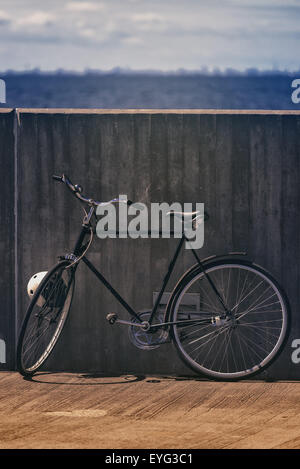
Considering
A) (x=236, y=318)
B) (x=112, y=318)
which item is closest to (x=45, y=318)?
(x=112, y=318)

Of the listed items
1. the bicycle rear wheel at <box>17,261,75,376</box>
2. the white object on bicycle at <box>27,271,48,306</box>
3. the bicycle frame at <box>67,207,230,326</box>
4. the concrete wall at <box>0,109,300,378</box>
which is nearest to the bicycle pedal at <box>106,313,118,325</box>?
the bicycle frame at <box>67,207,230,326</box>

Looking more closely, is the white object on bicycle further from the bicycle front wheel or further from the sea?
the sea

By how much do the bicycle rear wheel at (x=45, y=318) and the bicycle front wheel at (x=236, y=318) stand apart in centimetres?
96

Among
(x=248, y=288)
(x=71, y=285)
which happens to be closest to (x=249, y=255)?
(x=248, y=288)

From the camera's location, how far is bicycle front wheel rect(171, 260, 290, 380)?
6.08 meters

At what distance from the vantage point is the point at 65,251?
6277 millimetres

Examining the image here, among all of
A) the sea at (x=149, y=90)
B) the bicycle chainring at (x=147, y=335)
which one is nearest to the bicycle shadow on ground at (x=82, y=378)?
the bicycle chainring at (x=147, y=335)

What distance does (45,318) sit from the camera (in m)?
6.05

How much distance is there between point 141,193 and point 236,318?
1.30 m

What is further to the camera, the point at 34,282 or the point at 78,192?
the point at 34,282

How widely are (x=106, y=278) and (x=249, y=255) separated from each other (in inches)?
47.8

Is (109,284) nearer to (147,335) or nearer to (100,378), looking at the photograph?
(147,335)

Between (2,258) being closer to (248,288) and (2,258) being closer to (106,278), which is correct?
(106,278)

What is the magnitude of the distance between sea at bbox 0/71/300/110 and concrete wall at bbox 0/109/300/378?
54.3ft
